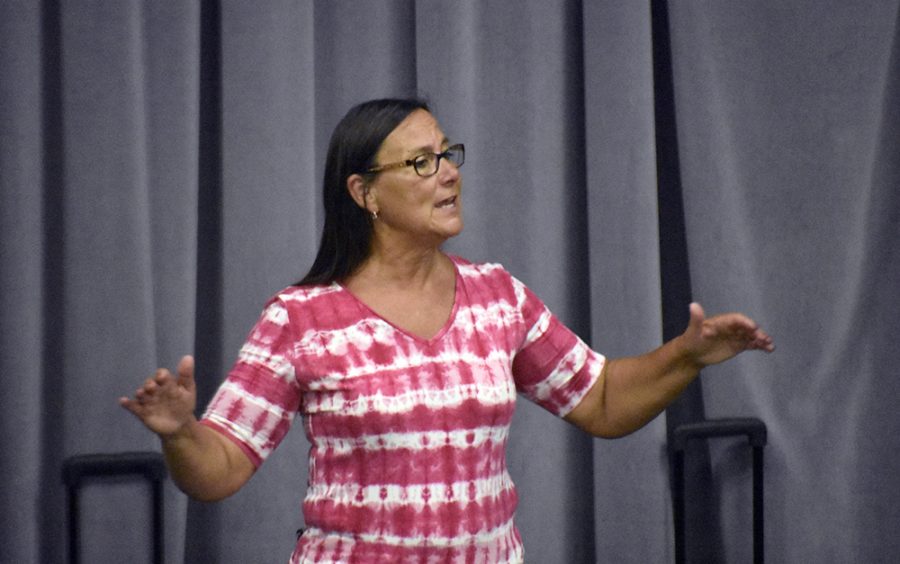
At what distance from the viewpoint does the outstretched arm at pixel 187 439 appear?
134 centimetres

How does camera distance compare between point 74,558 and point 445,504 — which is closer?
point 445,504

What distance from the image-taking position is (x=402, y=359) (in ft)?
5.24

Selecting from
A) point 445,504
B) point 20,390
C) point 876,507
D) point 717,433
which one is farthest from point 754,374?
point 20,390

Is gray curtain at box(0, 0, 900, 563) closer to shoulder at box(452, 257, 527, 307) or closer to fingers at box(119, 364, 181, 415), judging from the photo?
shoulder at box(452, 257, 527, 307)

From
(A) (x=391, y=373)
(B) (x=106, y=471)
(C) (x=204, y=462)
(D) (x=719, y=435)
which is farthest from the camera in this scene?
(D) (x=719, y=435)

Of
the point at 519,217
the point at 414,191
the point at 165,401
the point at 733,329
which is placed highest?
the point at 519,217

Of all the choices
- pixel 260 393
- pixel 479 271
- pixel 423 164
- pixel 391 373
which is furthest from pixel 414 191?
pixel 260 393

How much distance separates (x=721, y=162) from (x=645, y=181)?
0.78 feet

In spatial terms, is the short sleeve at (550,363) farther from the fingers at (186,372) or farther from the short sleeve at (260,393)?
the fingers at (186,372)

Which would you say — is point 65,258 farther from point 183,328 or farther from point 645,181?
point 645,181

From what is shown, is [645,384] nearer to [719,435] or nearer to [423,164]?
[423,164]

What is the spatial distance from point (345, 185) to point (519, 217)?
0.99 metres

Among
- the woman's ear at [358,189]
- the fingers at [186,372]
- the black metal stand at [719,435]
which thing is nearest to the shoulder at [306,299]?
the woman's ear at [358,189]

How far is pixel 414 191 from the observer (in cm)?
169
